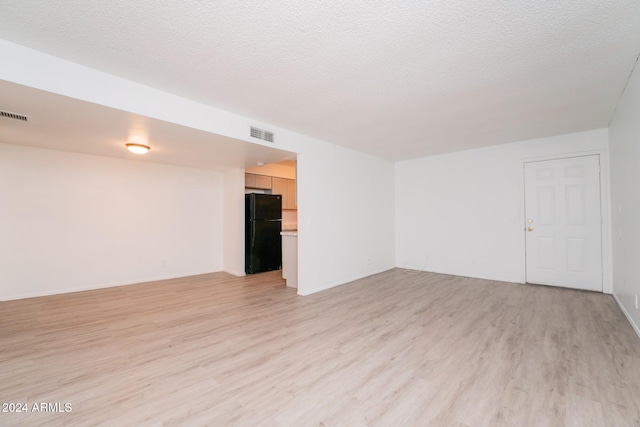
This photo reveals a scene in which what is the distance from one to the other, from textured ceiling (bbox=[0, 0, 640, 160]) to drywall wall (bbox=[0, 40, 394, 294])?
13cm

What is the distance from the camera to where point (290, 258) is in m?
4.77

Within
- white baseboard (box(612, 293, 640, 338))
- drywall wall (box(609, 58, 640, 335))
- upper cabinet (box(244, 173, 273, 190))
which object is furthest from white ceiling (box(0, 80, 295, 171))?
white baseboard (box(612, 293, 640, 338))

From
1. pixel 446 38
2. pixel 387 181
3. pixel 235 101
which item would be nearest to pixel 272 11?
pixel 446 38

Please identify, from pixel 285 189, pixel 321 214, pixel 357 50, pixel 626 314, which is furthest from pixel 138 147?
pixel 626 314

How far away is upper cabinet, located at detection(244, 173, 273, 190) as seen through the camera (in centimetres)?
603

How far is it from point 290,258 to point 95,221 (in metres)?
3.42

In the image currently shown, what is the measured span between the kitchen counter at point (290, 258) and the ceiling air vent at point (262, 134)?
1.74 metres

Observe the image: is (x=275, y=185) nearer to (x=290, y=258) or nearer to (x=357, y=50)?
(x=290, y=258)

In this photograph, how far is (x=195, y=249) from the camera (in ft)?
18.8

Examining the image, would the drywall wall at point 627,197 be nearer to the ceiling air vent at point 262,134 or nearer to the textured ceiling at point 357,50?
the textured ceiling at point 357,50

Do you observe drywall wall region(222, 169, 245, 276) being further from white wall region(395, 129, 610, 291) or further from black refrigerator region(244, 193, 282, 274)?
white wall region(395, 129, 610, 291)

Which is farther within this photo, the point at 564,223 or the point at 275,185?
the point at 275,185

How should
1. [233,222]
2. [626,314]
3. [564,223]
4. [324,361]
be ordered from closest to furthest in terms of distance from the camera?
[324,361] → [626,314] → [564,223] → [233,222]

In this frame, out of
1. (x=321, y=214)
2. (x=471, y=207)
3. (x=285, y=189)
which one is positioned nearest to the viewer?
(x=321, y=214)
